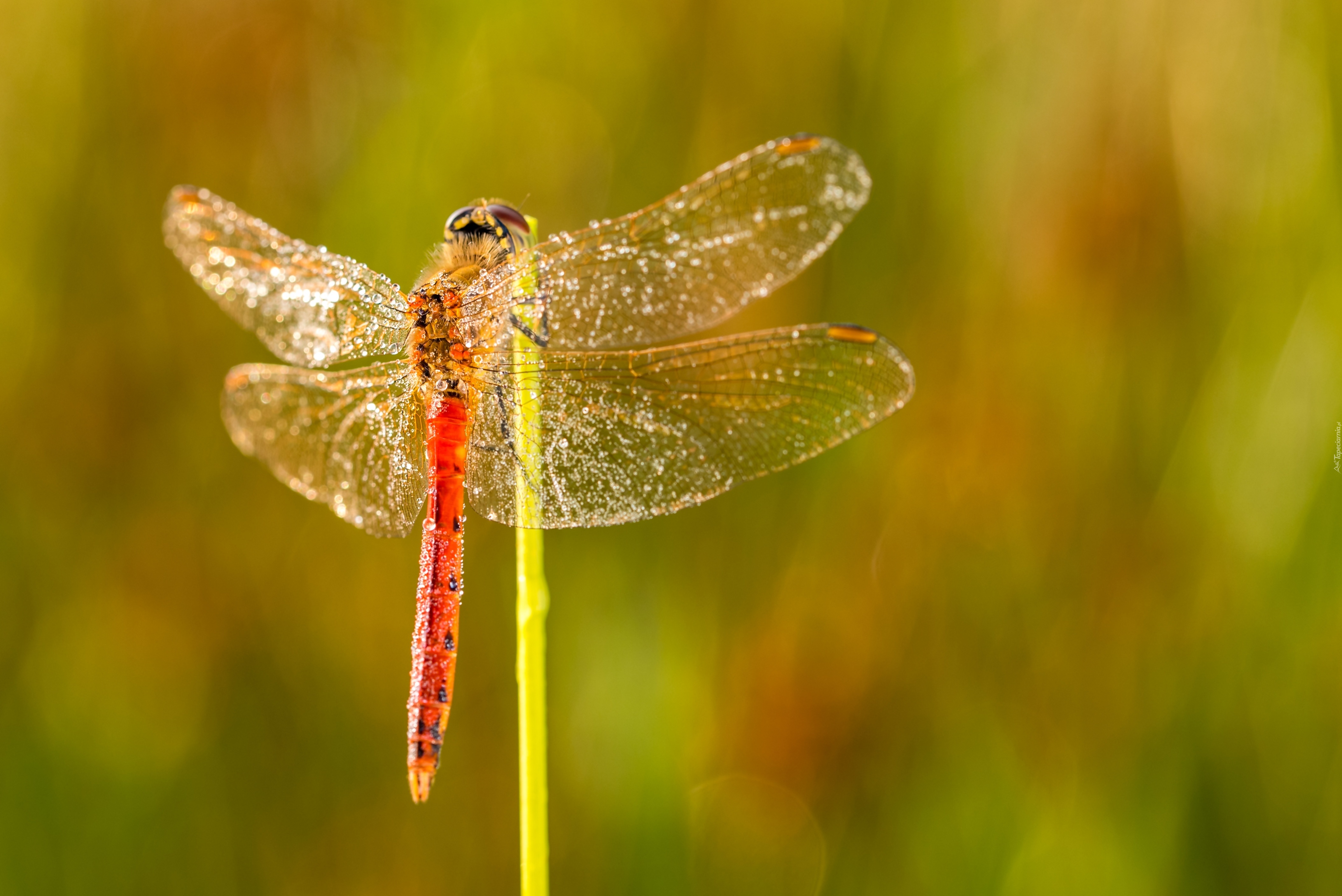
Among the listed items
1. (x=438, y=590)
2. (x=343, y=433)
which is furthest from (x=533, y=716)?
(x=343, y=433)

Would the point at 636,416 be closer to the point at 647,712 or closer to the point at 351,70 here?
the point at 647,712

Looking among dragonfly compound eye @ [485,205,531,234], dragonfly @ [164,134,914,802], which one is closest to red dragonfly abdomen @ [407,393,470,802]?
dragonfly @ [164,134,914,802]

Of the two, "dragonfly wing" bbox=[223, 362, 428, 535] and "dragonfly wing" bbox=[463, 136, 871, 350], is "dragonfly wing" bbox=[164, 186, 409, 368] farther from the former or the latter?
"dragonfly wing" bbox=[463, 136, 871, 350]

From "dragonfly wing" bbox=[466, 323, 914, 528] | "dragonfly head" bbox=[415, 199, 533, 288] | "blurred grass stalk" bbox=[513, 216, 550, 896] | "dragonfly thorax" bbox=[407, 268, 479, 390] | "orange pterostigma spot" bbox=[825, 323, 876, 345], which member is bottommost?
"blurred grass stalk" bbox=[513, 216, 550, 896]

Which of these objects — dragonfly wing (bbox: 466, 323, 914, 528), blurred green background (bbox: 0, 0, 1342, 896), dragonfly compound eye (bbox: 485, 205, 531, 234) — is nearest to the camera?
dragonfly compound eye (bbox: 485, 205, 531, 234)

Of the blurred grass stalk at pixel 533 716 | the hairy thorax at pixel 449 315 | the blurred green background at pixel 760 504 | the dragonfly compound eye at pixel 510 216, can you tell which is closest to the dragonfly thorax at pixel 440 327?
the hairy thorax at pixel 449 315

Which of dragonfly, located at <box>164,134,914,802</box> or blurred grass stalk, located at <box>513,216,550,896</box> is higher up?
dragonfly, located at <box>164,134,914,802</box>

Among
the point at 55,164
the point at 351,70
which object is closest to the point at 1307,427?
the point at 351,70
